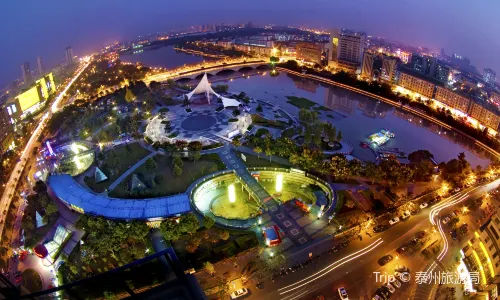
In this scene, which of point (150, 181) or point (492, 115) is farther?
point (492, 115)

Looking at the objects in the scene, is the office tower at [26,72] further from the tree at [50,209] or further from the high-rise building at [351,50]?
the high-rise building at [351,50]

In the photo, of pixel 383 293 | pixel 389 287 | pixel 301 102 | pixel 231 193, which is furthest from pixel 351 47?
pixel 383 293

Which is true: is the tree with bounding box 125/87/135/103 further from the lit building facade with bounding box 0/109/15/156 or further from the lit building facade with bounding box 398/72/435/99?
the lit building facade with bounding box 398/72/435/99

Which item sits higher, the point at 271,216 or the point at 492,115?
the point at 492,115

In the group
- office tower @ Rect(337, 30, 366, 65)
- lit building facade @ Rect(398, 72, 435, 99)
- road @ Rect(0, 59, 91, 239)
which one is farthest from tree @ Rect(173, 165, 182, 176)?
office tower @ Rect(337, 30, 366, 65)

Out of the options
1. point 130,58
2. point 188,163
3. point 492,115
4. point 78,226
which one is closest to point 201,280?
point 78,226

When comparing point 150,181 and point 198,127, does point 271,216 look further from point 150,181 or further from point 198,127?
point 198,127
